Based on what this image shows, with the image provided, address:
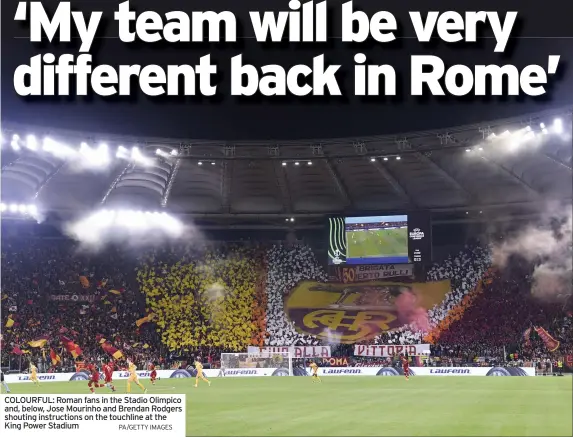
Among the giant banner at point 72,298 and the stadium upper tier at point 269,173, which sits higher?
the stadium upper tier at point 269,173

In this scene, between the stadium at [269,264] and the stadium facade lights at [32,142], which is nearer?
the stadium facade lights at [32,142]

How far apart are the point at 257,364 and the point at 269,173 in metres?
14.5

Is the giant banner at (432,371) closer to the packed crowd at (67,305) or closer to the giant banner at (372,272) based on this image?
the giant banner at (372,272)

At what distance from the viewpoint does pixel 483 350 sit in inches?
1742

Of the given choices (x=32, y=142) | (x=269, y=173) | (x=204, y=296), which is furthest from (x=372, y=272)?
(x=32, y=142)

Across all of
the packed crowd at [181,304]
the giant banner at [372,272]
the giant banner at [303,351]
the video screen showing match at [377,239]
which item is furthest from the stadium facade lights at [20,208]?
the giant banner at [372,272]

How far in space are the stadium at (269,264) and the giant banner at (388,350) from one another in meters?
0.11

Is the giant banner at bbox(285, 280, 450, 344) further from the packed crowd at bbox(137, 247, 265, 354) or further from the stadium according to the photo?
the packed crowd at bbox(137, 247, 265, 354)

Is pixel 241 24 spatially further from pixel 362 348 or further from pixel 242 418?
pixel 362 348

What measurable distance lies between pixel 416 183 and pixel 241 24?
32801 mm

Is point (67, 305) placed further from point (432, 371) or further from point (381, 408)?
point (381, 408)

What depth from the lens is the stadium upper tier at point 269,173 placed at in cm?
4156

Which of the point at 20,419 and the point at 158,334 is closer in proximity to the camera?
the point at 20,419

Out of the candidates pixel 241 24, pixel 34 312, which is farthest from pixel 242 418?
pixel 34 312
